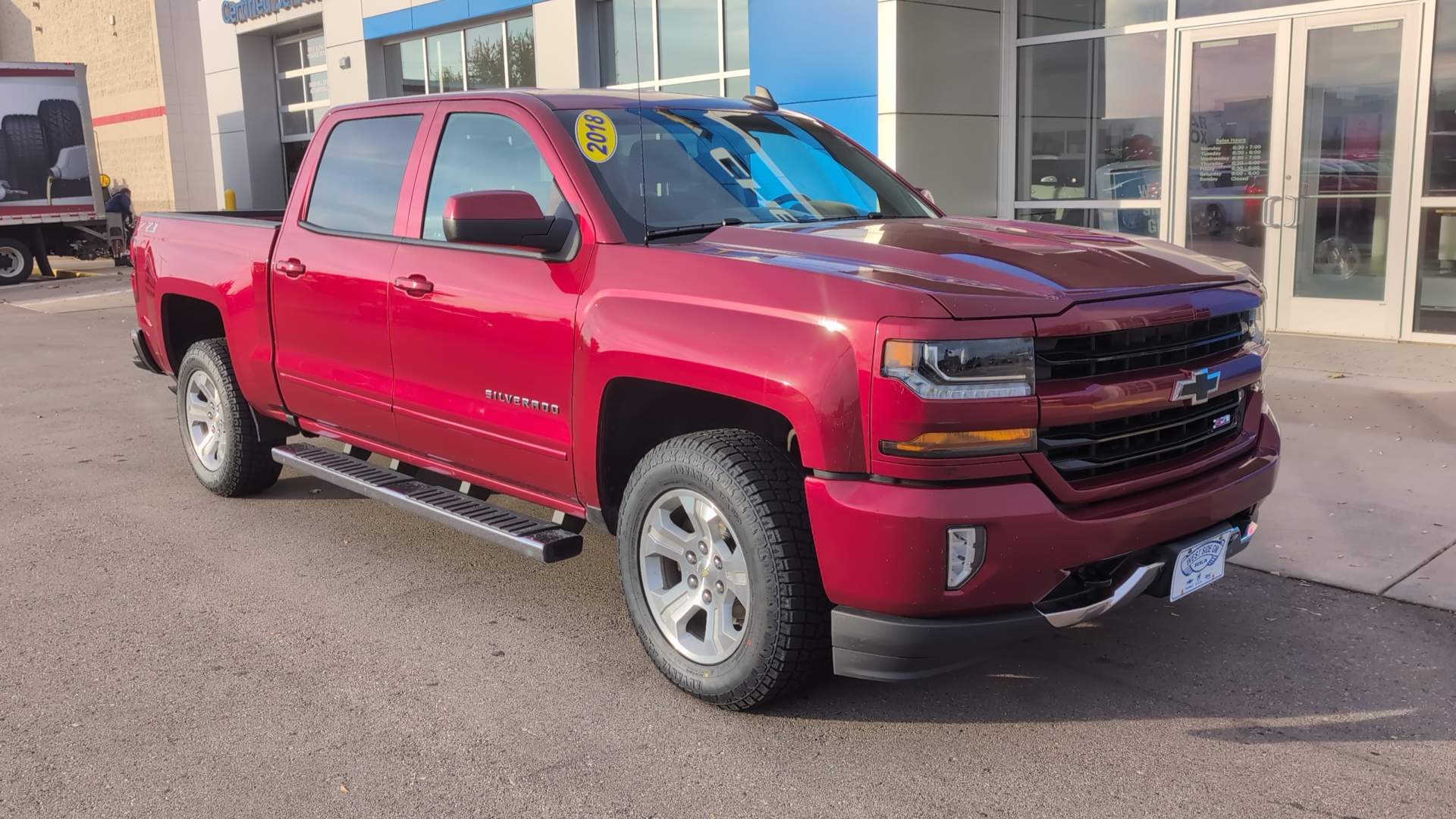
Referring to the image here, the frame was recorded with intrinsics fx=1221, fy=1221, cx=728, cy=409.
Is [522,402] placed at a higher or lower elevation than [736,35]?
lower

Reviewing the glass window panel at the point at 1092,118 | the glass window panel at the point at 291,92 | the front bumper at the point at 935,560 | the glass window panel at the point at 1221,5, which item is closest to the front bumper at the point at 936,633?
the front bumper at the point at 935,560

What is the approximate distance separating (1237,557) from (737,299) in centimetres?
281

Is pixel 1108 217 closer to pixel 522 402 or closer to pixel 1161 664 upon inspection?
pixel 1161 664

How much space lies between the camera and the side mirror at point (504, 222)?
12.8 feet

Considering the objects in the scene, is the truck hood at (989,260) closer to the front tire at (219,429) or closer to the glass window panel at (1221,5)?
the front tire at (219,429)

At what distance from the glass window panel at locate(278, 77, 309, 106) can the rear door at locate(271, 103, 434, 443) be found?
19280 mm

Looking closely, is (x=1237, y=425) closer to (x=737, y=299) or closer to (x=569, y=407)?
(x=737, y=299)

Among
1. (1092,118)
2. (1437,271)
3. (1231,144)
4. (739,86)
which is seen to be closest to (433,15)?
(739,86)

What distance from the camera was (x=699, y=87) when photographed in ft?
47.2

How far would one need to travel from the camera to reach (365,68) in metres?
19.3

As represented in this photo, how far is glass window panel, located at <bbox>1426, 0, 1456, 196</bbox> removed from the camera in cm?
940

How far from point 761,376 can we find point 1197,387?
1.30 metres

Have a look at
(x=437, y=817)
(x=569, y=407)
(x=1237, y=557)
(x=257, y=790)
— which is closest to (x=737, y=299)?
(x=569, y=407)

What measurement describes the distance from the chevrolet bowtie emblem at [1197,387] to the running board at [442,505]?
6.50 feet
